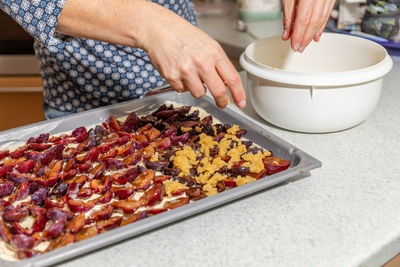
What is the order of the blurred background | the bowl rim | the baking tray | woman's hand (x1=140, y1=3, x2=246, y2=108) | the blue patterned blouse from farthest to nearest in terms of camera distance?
the blurred background < the blue patterned blouse < the bowl rim < woman's hand (x1=140, y1=3, x2=246, y2=108) < the baking tray

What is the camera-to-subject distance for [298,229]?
2.30 feet

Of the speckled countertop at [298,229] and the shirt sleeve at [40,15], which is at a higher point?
the shirt sleeve at [40,15]

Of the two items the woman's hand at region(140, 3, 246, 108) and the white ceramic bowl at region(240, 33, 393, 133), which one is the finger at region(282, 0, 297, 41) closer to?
the white ceramic bowl at region(240, 33, 393, 133)

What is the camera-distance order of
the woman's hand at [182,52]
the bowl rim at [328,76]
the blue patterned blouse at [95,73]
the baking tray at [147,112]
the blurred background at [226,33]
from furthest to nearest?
the blurred background at [226,33], the blue patterned blouse at [95,73], the bowl rim at [328,76], the woman's hand at [182,52], the baking tray at [147,112]

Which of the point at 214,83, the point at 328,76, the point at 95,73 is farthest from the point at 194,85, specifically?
the point at 95,73

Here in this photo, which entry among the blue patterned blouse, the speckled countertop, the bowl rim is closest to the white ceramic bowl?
the bowl rim

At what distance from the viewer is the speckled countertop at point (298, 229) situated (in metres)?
0.65

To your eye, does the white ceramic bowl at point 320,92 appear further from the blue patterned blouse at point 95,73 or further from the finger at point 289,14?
the blue patterned blouse at point 95,73

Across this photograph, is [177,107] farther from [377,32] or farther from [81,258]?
[377,32]

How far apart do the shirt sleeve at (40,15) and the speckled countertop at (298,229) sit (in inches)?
15.6

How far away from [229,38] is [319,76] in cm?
88

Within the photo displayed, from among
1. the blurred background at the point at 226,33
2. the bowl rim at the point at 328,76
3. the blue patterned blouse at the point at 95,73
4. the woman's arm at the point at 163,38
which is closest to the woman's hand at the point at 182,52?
the woman's arm at the point at 163,38

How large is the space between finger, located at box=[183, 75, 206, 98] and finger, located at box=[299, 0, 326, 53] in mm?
257

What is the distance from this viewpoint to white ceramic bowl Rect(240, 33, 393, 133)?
2.95 ft
